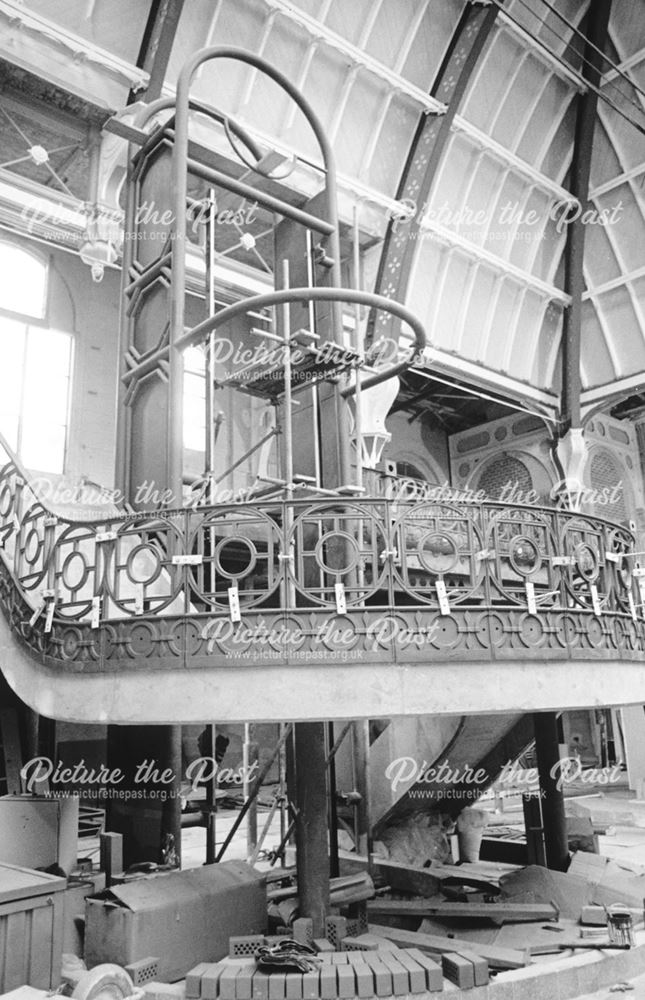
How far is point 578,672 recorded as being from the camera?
607 centimetres

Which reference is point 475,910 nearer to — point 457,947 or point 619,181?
point 457,947

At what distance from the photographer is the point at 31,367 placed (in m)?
14.8

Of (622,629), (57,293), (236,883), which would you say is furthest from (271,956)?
(57,293)

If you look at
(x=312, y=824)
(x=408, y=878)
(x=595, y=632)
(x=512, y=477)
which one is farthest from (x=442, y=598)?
(x=512, y=477)

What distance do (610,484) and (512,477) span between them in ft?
8.98

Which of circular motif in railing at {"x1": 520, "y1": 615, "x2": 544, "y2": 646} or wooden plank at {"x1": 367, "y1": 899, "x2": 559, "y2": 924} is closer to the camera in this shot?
circular motif in railing at {"x1": 520, "y1": 615, "x2": 544, "y2": 646}

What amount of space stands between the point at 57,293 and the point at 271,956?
13.1m

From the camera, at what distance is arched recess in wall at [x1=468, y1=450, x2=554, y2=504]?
70.8ft

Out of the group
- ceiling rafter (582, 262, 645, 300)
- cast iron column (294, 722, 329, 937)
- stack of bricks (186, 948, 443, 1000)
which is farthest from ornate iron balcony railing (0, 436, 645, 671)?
ceiling rafter (582, 262, 645, 300)

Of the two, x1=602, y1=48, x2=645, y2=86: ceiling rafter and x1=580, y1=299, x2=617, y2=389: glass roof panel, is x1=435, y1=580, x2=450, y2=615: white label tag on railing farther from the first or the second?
x1=602, y1=48, x2=645, y2=86: ceiling rafter

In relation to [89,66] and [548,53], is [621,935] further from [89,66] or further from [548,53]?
[548,53]

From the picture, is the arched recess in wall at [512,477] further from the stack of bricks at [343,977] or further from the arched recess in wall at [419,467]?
the stack of bricks at [343,977]

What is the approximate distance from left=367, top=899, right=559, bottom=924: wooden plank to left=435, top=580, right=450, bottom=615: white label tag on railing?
12.1 feet

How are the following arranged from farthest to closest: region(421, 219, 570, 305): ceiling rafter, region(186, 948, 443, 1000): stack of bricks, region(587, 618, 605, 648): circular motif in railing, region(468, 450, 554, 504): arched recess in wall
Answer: region(468, 450, 554, 504): arched recess in wall
region(421, 219, 570, 305): ceiling rafter
region(587, 618, 605, 648): circular motif in railing
region(186, 948, 443, 1000): stack of bricks
